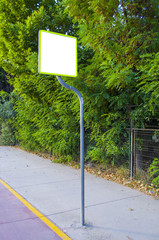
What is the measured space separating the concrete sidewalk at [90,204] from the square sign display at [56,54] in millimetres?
2676

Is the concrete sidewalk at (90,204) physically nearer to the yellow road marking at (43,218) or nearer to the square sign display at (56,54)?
the yellow road marking at (43,218)

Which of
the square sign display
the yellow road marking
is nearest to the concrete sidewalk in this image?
the yellow road marking

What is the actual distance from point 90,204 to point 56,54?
323cm

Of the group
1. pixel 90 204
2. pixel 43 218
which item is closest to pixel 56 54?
pixel 43 218

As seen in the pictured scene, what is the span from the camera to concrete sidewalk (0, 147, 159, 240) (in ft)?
13.0

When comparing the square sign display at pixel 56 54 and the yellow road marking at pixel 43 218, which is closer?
the yellow road marking at pixel 43 218

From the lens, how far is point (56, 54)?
4133 mm

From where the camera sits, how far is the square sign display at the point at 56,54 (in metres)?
4.00

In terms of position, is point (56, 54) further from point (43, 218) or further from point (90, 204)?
point (90, 204)

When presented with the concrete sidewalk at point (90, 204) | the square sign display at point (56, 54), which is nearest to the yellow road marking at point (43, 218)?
the concrete sidewalk at point (90, 204)

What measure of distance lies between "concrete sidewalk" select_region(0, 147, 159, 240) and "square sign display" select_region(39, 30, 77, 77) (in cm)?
268

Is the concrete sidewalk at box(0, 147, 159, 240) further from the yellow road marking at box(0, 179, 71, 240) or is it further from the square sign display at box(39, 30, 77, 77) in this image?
the square sign display at box(39, 30, 77, 77)

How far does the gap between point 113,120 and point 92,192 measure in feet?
8.10

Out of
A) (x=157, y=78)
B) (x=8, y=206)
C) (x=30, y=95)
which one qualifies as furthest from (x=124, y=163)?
(x=30, y=95)
